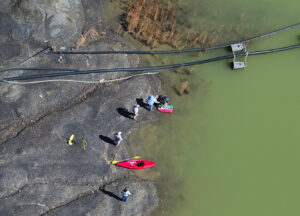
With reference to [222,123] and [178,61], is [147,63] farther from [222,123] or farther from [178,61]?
[222,123]

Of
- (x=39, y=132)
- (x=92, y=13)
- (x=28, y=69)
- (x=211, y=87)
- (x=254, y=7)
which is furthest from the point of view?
(x=254, y=7)

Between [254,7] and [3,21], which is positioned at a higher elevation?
[254,7]

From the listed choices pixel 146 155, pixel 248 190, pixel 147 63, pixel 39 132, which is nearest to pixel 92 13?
pixel 147 63

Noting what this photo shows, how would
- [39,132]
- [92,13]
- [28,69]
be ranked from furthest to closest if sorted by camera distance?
[92,13], [28,69], [39,132]

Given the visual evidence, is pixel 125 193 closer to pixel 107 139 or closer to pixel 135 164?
pixel 135 164

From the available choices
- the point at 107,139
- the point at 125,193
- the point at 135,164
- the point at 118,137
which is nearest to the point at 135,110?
the point at 118,137

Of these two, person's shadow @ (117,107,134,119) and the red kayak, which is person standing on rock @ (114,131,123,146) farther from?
person's shadow @ (117,107,134,119)

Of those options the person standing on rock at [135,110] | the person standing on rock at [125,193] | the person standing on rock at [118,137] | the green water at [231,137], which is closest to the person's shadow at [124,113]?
the person standing on rock at [135,110]
